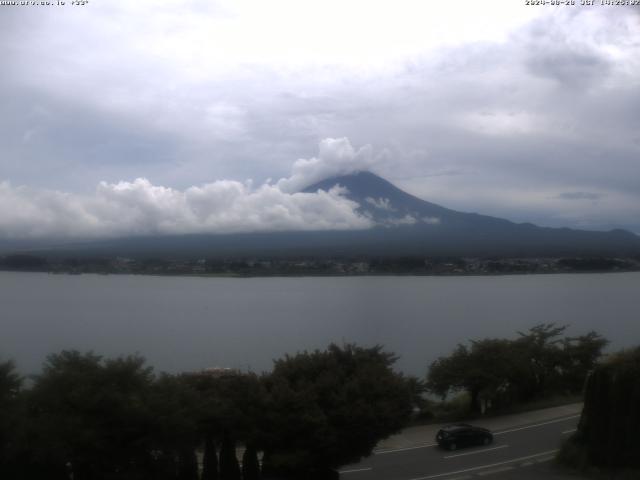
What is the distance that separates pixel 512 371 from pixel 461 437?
5920mm

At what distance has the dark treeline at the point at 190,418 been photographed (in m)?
10.2

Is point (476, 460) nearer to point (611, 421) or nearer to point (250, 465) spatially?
point (611, 421)

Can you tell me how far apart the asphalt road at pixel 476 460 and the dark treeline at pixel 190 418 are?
189 cm

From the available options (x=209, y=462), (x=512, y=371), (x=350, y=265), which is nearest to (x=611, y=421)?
(x=209, y=462)

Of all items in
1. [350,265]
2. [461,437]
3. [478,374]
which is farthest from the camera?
[350,265]

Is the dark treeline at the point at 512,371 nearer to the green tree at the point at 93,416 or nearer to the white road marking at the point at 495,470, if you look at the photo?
the white road marking at the point at 495,470

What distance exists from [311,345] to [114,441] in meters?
24.4

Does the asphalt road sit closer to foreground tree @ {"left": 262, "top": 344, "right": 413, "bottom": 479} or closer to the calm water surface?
foreground tree @ {"left": 262, "top": 344, "right": 413, "bottom": 479}

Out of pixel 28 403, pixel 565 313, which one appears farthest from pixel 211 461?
pixel 565 313

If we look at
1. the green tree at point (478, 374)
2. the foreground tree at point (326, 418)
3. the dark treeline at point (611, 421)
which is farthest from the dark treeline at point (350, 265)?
the dark treeline at point (611, 421)

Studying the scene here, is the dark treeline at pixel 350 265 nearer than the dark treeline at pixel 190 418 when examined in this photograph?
No

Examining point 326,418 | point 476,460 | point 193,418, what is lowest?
point 476,460

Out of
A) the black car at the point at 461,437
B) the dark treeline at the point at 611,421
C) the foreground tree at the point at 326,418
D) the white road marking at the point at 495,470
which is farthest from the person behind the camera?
the black car at the point at 461,437

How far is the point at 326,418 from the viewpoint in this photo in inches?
474
